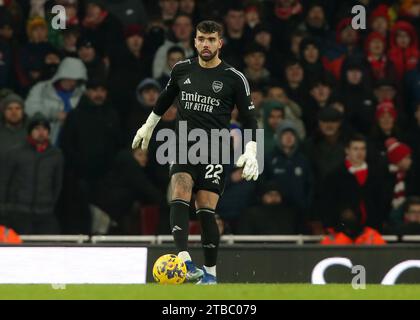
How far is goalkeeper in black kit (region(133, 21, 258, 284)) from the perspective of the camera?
11.6m

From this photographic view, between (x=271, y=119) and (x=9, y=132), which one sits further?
(x=271, y=119)

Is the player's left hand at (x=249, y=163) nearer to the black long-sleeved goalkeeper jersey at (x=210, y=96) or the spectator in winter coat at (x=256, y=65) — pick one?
the black long-sleeved goalkeeper jersey at (x=210, y=96)

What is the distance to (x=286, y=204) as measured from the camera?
51.5ft

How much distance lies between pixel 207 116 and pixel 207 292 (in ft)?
7.25

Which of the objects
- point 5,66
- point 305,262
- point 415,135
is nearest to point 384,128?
point 415,135

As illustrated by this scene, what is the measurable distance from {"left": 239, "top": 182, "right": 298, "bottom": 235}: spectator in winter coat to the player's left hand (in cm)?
373

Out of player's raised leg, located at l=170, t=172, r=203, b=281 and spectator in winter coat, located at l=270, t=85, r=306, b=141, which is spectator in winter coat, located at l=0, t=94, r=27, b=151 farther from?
player's raised leg, located at l=170, t=172, r=203, b=281

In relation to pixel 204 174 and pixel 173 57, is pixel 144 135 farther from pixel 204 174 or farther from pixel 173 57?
pixel 173 57

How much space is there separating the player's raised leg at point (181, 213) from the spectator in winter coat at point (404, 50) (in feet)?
22.6

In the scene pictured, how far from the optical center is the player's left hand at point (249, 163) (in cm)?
1143

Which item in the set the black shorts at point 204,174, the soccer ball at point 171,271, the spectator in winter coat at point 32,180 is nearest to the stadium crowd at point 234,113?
the spectator in winter coat at point 32,180

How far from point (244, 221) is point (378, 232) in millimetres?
1615

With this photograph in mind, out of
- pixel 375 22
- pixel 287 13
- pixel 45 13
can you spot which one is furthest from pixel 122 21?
pixel 375 22

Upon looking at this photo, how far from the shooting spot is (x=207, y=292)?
997 centimetres
